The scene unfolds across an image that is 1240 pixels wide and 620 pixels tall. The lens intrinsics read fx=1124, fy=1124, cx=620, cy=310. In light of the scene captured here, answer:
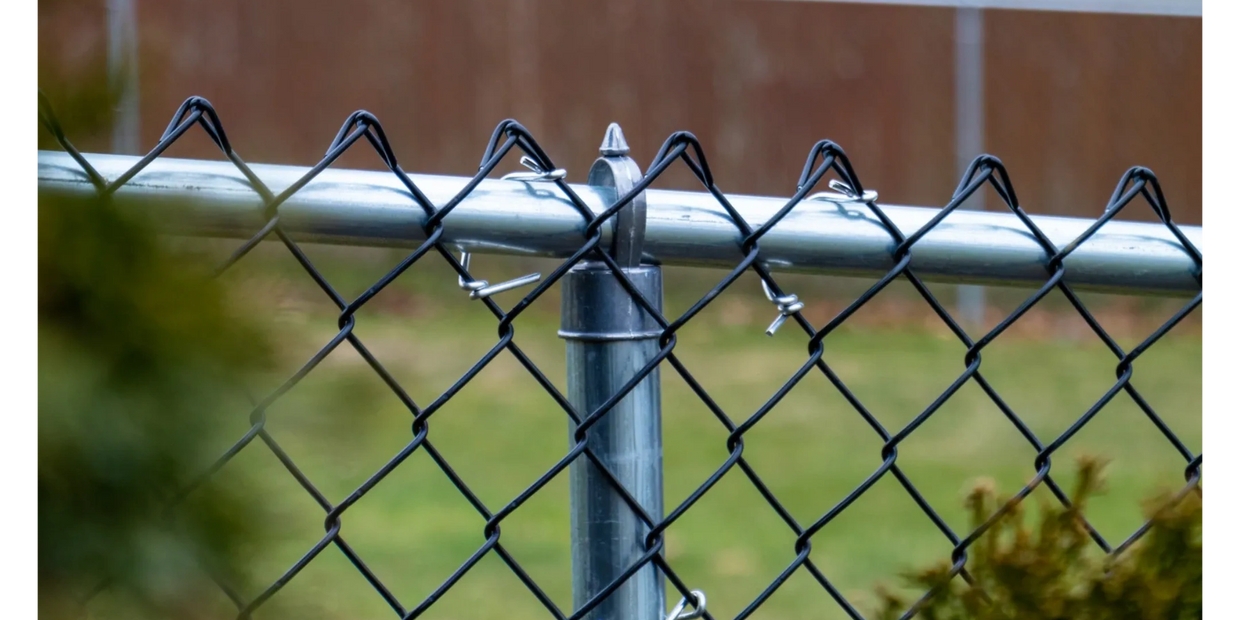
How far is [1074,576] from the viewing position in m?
0.89

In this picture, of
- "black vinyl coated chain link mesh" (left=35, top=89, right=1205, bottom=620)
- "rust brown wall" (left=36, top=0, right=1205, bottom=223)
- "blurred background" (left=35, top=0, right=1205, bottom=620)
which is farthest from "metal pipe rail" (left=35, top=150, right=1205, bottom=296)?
"rust brown wall" (left=36, top=0, right=1205, bottom=223)

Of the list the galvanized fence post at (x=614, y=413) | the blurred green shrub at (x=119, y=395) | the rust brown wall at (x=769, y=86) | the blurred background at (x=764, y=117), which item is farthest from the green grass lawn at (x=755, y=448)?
the rust brown wall at (x=769, y=86)

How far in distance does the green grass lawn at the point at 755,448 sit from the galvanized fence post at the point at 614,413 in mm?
474

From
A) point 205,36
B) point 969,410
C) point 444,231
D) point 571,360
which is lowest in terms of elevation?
point 969,410

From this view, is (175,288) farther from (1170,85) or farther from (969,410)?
(1170,85)

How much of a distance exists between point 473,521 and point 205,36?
483 cm

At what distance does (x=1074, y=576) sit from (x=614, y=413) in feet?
1.34

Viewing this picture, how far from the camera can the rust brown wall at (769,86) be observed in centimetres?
847

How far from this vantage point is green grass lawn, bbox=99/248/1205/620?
445cm

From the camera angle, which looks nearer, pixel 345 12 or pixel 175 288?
pixel 175 288

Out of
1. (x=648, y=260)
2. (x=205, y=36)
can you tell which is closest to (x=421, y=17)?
(x=205, y=36)

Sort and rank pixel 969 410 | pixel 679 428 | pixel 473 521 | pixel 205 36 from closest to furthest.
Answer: pixel 473 521
pixel 679 428
pixel 969 410
pixel 205 36

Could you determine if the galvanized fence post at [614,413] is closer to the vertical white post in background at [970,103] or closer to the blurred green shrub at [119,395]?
the blurred green shrub at [119,395]

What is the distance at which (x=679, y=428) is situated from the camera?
262 inches
